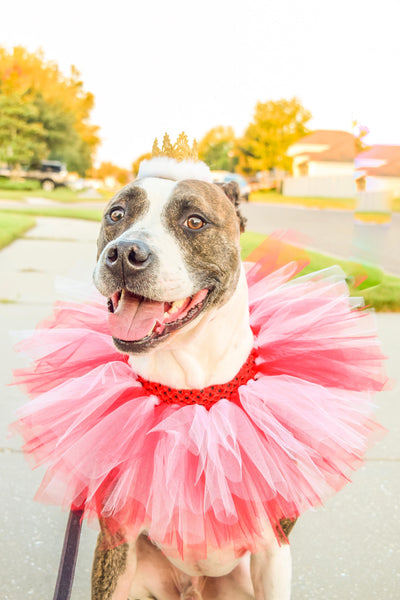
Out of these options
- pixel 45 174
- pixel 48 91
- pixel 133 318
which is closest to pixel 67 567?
pixel 133 318

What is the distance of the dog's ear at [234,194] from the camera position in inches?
70.4

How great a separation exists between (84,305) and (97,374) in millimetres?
505

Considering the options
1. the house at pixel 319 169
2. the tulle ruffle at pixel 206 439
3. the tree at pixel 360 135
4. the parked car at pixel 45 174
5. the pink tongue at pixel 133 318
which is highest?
the tree at pixel 360 135

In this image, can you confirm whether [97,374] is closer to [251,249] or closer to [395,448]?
[251,249]

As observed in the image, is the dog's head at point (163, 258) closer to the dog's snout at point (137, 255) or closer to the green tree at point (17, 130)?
the dog's snout at point (137, 255)

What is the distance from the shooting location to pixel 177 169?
1665 millimetres

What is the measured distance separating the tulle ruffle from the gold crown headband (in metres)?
0.64

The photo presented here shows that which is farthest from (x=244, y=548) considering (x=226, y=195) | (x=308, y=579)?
(x=226, y=195)

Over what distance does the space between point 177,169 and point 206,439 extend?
0.77 meters

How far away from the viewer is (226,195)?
1.77m

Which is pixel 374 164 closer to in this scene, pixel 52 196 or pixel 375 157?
pixel 375 157

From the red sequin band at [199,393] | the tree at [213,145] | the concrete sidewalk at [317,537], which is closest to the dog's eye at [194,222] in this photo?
the tree at [213,145]

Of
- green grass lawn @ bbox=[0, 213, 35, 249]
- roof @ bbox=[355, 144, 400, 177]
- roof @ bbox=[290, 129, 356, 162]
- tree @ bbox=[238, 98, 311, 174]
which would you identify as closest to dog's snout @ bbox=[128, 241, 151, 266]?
roof @ bbox=[355, 144, 400, 177]

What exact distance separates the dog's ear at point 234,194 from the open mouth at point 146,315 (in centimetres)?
36
